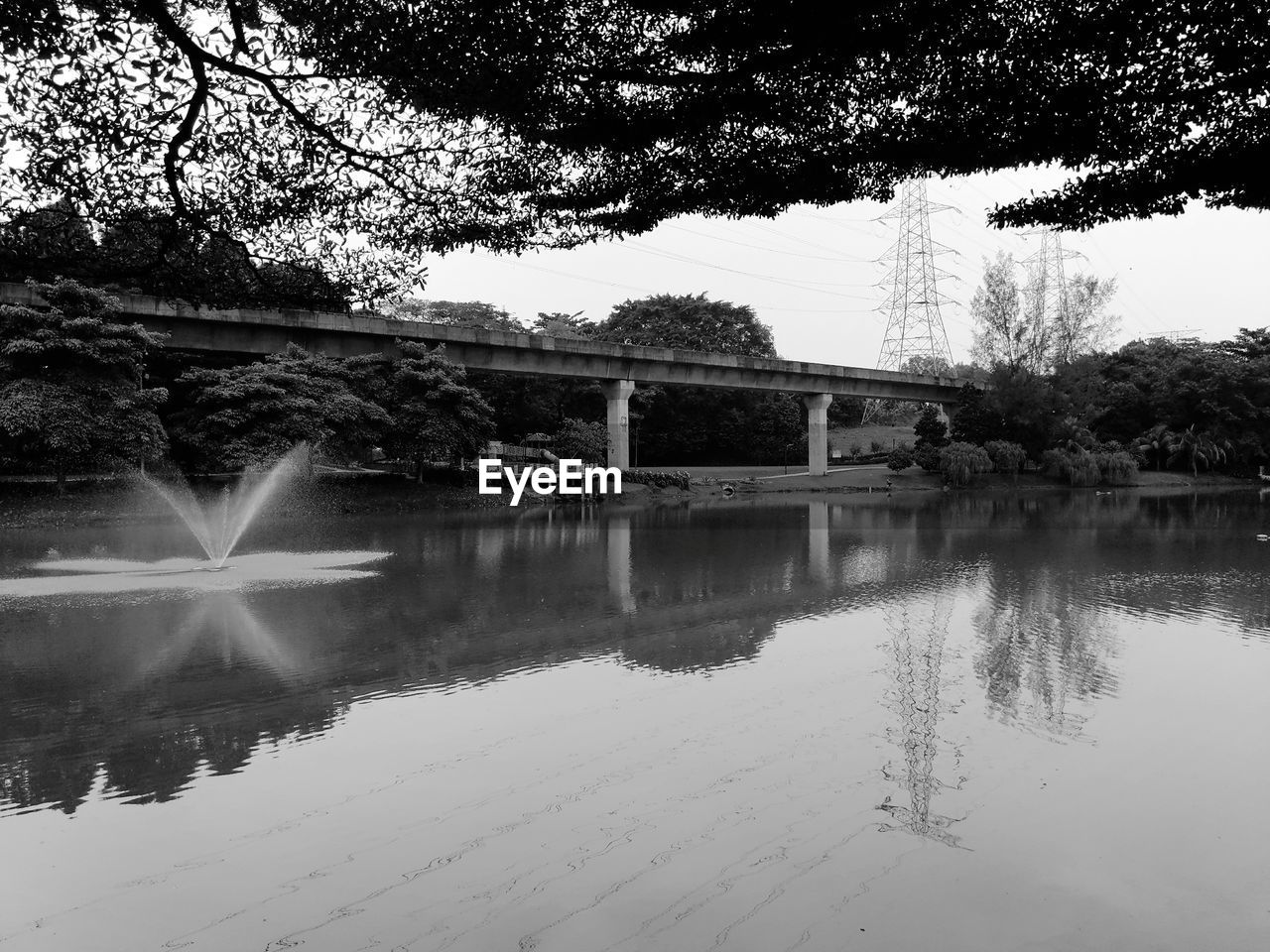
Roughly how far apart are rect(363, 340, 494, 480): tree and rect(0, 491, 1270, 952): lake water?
20.2 meters

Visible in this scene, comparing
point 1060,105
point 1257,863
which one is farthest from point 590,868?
point 1060,105

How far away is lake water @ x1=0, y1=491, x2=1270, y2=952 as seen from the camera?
4.54 m

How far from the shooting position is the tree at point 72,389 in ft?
84.2

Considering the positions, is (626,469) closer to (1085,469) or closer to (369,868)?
(1085,469)

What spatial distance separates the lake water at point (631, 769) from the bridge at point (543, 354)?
14.1 metres

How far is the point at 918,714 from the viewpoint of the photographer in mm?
7750

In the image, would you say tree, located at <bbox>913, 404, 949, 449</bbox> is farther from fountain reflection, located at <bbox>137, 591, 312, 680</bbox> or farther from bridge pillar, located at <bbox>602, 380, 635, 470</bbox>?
fountain reflection, located at <bbox>137, 591, 312, 680</bbox>

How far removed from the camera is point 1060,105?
220 inches

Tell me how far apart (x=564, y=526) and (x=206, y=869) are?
22.4 meters

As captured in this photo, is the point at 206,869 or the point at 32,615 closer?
the point at 206,869

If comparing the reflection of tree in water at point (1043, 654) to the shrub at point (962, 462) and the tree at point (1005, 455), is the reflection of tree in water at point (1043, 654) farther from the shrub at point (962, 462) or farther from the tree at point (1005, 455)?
the tree at point (1005, 455)

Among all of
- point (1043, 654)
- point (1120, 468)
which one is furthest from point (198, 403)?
point (1120, 468)

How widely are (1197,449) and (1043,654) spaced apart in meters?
55.5

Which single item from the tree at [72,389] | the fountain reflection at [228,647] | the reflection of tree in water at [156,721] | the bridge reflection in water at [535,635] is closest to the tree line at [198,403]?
the tree at [72,389]
